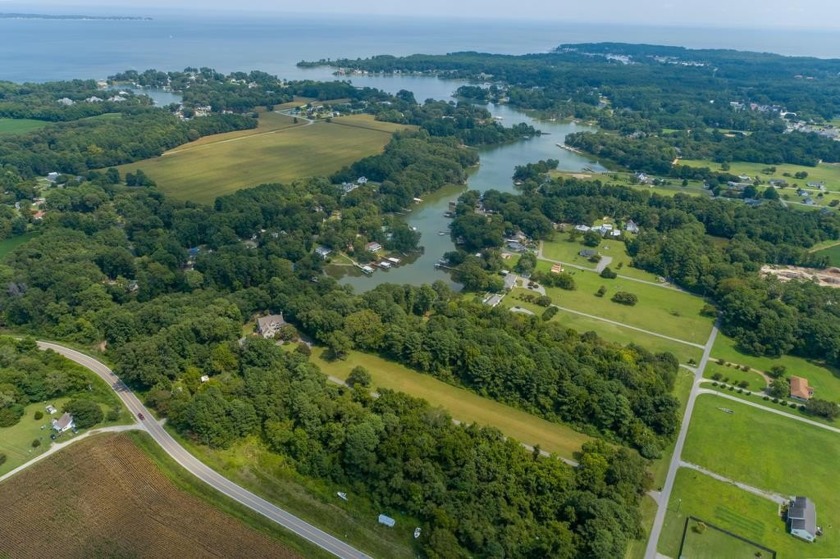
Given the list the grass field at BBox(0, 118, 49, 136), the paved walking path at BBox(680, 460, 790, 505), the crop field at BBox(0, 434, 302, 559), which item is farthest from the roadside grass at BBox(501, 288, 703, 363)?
the grass field at BBox(0, 118, 49, 136)

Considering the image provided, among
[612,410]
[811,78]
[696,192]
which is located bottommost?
[612,410]

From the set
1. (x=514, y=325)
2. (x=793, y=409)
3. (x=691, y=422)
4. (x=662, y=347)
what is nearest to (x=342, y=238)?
(x=514, y=325)

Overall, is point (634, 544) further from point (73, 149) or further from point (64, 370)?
point (73, 149)

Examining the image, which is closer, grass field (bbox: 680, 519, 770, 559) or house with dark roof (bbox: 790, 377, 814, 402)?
grass field (bbox: 680, 519, 770, 559)

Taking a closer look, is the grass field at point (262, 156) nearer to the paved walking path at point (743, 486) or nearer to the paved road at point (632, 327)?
the paved road at point (632, 327)

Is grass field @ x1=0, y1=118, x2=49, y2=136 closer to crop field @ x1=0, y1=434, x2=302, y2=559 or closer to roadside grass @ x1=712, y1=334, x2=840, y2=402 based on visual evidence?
crop field @ x1=0, y1=434, x2=302, y2=559

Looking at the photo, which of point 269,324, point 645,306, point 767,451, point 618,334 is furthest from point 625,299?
point 269,324

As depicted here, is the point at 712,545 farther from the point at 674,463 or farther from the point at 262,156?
the point at 262,156
